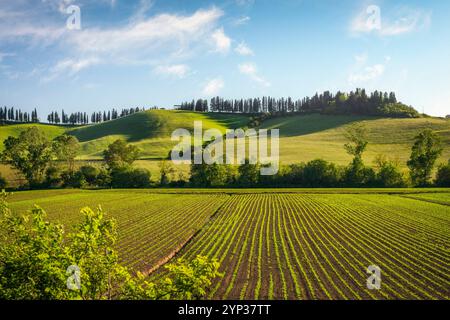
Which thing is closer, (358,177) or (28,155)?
(358,177)

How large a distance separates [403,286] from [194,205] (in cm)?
4066

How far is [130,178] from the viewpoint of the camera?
97.7 meters

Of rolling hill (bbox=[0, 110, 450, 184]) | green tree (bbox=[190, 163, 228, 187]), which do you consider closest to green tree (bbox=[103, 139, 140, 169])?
rolling hill (bbox=[0, 110, 450, 184])

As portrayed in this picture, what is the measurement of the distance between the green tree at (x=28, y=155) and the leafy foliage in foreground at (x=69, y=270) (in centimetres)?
9547

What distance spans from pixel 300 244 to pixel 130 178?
74524 mm

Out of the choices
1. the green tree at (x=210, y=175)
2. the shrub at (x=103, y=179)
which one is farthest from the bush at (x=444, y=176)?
the shrub at (x=103, y=179)

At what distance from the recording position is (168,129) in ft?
642

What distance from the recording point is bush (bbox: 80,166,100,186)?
98.1m

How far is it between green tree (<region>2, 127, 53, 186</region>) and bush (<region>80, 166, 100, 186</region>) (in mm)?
9475

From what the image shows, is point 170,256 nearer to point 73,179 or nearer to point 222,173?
point 222,173

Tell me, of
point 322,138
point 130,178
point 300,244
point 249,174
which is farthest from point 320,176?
point 322,138

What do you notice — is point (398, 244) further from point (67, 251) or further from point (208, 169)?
point (208, 169)
